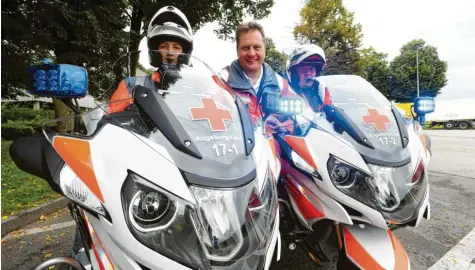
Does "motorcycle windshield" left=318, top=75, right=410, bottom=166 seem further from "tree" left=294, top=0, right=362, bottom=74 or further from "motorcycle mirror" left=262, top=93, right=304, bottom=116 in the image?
"tree" left=294, top=0, right=362, bottom=74

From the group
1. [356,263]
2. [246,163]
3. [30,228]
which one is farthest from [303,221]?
[30,228]

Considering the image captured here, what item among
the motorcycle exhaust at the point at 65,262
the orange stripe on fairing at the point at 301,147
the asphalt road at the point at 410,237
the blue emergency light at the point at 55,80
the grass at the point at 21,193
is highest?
the blue emergency light at the point at 55,80

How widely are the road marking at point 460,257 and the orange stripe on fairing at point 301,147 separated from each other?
175 centimetres

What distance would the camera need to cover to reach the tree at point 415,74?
3578cm

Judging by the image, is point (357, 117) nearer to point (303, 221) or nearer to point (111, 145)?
point (303, 221)

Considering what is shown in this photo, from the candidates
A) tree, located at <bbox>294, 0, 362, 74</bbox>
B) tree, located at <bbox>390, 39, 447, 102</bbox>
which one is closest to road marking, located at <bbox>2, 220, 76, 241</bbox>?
tree, located at <bbox>294, 0, 362, 74</bbox>

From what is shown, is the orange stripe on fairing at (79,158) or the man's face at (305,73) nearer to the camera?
the orange stripe on fairing at (79,158)

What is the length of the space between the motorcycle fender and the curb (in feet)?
12.6

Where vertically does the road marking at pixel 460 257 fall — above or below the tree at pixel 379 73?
below

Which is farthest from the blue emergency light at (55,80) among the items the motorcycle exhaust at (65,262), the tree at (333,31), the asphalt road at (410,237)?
the tree at (333,31)

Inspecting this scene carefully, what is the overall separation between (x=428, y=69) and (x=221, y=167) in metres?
40.8

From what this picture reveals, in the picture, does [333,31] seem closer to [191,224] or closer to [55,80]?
[55,80]

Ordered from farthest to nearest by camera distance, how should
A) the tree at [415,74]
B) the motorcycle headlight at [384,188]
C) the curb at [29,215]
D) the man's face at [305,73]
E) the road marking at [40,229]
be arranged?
1. the tree at [415,74]
2. the curb at [29,215]
3. the road marking at [40,229]
4. the man's face at [305,73]
5. the motorcycle headlight at [384,188]

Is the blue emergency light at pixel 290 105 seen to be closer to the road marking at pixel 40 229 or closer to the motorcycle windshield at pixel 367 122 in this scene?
the motorcycle windshield at pixel 367 122
